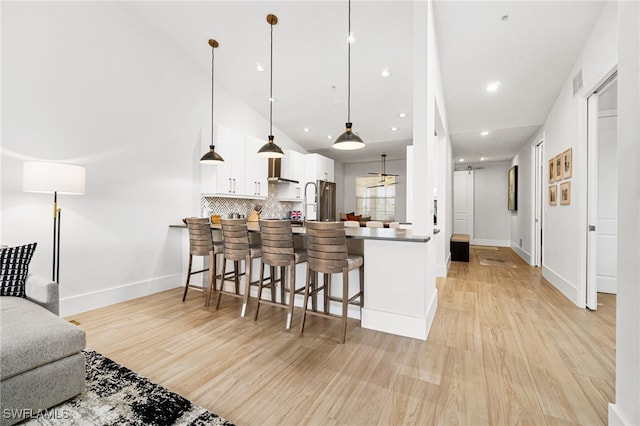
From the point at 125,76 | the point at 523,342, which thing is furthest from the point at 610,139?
the point at 125,76

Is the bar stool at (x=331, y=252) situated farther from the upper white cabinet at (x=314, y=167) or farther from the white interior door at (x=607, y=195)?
the upper white cabinet at (x=314, y=167)

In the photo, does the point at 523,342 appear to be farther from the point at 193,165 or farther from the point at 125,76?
the point at 125,76

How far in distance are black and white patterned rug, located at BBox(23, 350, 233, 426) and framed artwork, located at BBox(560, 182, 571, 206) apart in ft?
14.9

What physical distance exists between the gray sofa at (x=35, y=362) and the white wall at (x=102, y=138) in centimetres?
155

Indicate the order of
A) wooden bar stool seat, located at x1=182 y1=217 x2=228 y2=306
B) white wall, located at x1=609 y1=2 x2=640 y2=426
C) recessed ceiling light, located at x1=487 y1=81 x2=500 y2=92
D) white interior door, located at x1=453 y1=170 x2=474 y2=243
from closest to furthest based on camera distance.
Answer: white wall, located at x1=609 y1=2 x2=640 y2=426 → wooden bar stool seat, located at x1=182 y1=217 x2=228 y2=306 → recessed ceiling light, located at x1=487 y1=81 x2=500 y2=92 → white interior door, located at x1=453 y1=170 x2=474 y2=243

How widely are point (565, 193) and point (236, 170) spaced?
4.92m

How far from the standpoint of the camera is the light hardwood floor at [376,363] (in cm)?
159

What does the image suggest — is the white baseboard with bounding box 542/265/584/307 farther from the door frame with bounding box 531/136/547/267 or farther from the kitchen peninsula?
the kitchen peninsula

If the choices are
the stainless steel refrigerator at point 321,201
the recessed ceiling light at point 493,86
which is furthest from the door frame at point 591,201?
the stainless steel refrigerator at point 321,201

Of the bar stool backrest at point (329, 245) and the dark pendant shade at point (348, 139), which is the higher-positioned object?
the dark pendant shade at point (348, 139)

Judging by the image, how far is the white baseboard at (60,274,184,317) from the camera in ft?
10.1

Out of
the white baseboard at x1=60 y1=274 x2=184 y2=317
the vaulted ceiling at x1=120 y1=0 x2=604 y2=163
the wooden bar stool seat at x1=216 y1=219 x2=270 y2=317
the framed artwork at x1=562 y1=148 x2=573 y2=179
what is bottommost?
the white baseboard at x1=60 y1=274 x2=184 y2=317

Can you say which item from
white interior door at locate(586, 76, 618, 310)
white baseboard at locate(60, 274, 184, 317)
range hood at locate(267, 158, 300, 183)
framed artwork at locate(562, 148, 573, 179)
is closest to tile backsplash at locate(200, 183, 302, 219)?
range hood at locate(267, 158, 300, 183)

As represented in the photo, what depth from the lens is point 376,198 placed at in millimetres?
9156
